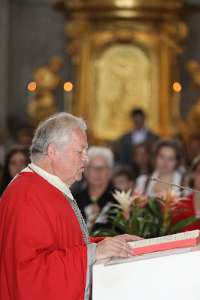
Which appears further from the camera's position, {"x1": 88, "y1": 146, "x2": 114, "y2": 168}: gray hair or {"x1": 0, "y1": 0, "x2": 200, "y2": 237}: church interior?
{"x1": 0, "y1": 0, "x2": 200, "y2": 237}: church interior

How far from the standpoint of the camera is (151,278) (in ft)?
13.3

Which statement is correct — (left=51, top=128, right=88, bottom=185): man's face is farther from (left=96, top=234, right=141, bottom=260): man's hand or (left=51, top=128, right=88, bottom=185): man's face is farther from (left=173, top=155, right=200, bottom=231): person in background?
(left=173, top=155, right=200, bottom=231): person in background

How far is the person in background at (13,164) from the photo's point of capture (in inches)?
305

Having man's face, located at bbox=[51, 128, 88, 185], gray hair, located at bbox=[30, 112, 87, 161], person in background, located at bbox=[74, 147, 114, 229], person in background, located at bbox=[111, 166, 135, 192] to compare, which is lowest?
person in background, located at bbox=[111, 166, 135, 192]

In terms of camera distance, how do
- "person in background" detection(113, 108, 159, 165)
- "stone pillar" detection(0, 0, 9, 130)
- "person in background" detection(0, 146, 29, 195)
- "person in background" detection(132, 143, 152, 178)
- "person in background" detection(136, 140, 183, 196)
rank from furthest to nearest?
"stone pillar" detection(0, 0, 9, 130)
"person in background" detection(113, 108, 159, 165)
"person in background" detection(132, 143, 152, 178)
"person in background" detection(136, 140, 183, 196)
"person in background" detection(0, 146, 29, 195)

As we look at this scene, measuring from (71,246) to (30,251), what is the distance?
0.28 meters

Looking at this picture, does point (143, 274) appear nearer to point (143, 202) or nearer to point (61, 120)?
point (61, 120)

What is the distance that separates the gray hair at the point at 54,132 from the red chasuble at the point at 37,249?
16 cm

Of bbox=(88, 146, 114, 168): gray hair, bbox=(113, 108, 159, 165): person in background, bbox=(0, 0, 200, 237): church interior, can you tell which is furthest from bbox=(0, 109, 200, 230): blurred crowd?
bbox=(0, 0, 200, 237): church interior

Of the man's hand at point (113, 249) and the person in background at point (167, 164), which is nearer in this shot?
the man's hand at point (113, 249)

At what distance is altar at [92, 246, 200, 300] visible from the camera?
405 cm

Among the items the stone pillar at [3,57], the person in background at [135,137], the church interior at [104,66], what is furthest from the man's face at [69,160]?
the stone pillar at [3,57]

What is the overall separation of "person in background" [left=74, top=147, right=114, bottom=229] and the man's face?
8.98 ft

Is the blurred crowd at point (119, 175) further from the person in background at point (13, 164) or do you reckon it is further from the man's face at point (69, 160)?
the man's face at point (69, 160)
